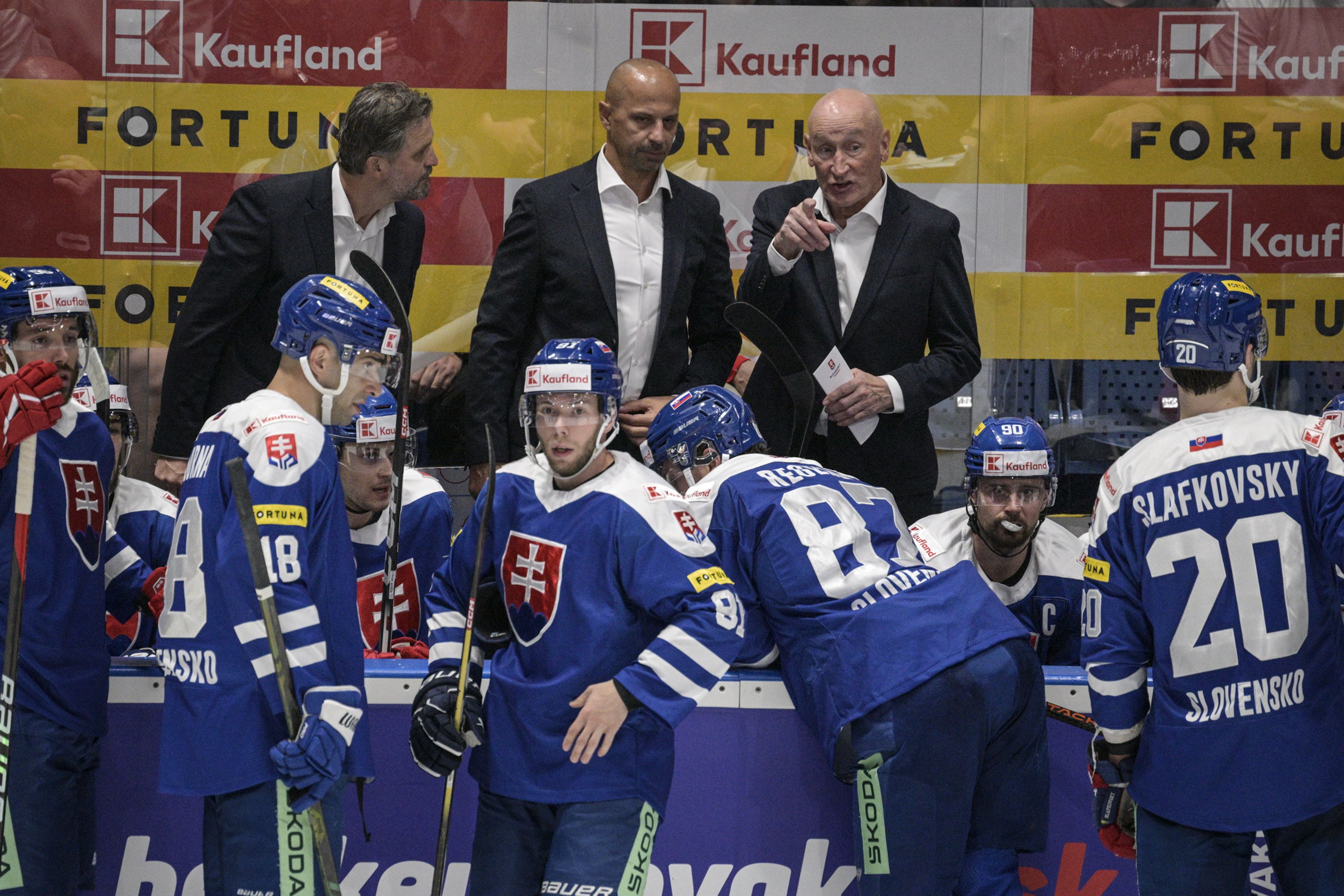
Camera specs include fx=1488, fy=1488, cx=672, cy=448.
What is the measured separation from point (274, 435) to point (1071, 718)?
70.1 inches

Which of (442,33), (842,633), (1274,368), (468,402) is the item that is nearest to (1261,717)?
(842,633)

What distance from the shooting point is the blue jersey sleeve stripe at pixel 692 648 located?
2729 mm

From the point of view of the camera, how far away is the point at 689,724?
10.3 feet

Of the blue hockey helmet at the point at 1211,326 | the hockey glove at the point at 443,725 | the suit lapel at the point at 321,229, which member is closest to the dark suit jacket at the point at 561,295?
the suit lapel at the point at 321,229

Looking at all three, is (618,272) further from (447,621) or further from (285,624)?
(285,624)

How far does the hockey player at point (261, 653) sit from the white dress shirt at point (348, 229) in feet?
4.82

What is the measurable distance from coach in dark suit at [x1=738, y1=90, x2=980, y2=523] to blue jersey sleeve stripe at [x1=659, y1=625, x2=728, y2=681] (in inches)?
58.8

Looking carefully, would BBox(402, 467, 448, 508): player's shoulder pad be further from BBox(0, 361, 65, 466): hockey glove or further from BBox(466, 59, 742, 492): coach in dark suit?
BBox(0, 361, 65, 466): hockey glove

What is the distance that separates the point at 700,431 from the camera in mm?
3299

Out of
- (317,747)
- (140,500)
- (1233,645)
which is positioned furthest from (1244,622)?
(140,500)

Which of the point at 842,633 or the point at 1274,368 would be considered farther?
the point at 1274,368

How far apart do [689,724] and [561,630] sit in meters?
0.47

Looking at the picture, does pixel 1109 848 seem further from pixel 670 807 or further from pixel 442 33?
pixel 442 33

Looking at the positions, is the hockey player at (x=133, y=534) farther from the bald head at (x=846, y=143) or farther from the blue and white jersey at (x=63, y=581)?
the bald head at (x=846, y=143)
